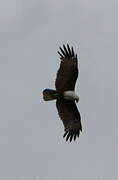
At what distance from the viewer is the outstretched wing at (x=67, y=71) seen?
11.6 m

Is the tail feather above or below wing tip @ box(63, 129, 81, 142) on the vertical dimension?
above

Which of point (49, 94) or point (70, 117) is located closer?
point (49, 94)

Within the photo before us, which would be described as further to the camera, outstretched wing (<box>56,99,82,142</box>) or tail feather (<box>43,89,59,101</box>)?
outstretched wing (<box>56,99,82,142</box>)

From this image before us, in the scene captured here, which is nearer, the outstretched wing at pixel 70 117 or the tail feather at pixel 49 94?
the tail feather at pixel 49 94

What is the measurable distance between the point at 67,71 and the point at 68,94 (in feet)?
2.46

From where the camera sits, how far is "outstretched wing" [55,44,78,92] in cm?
1163

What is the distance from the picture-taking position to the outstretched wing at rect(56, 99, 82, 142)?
1182 centimetres

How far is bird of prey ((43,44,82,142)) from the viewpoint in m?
11.6

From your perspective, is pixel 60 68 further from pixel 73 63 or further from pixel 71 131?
pixel 71 131

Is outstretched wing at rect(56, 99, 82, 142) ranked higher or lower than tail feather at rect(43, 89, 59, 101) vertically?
lower

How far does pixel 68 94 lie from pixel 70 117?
83 cm

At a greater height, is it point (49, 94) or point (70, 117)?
point (49, 94)

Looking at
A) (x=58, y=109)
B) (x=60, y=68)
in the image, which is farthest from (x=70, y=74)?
(x=58, y=109)

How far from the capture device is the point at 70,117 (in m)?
12.1
